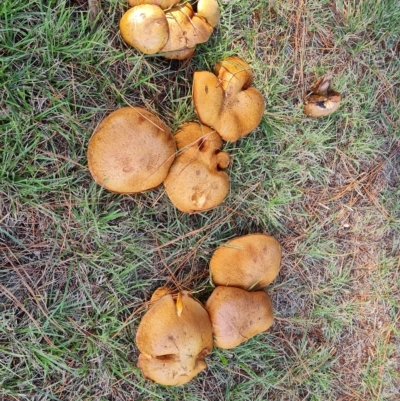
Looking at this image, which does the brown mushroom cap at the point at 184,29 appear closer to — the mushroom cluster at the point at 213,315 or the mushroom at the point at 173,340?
the mushroom cluster at the point at 213,315

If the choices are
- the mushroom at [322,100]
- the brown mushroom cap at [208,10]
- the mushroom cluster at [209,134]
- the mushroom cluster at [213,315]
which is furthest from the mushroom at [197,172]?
the mushroom at [322,100]

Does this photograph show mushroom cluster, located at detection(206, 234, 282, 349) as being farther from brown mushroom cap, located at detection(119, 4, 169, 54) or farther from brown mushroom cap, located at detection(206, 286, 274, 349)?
brown mushroom cap, located at detection(119, 4, 169, 54)

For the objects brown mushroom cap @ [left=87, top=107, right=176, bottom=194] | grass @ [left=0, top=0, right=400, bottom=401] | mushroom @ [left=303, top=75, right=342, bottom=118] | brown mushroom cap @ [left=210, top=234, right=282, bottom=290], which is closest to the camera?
brown mushroom cap @ [left=87, top=107, right=176, bottom=194]

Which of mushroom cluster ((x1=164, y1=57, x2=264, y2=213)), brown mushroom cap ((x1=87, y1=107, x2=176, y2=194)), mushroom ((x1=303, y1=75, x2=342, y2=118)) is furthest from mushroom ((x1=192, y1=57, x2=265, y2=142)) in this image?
mushroom ((x1=303, y1=75, x2=342, y2=118))

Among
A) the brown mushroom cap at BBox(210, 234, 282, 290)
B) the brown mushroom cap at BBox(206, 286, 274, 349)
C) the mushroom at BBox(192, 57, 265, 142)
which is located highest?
the mushroom at BBox(192, 57, 265, 142)

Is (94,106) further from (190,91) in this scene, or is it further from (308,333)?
(308,333)

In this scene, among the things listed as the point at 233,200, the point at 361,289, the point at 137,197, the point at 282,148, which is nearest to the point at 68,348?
the point at 137,197
